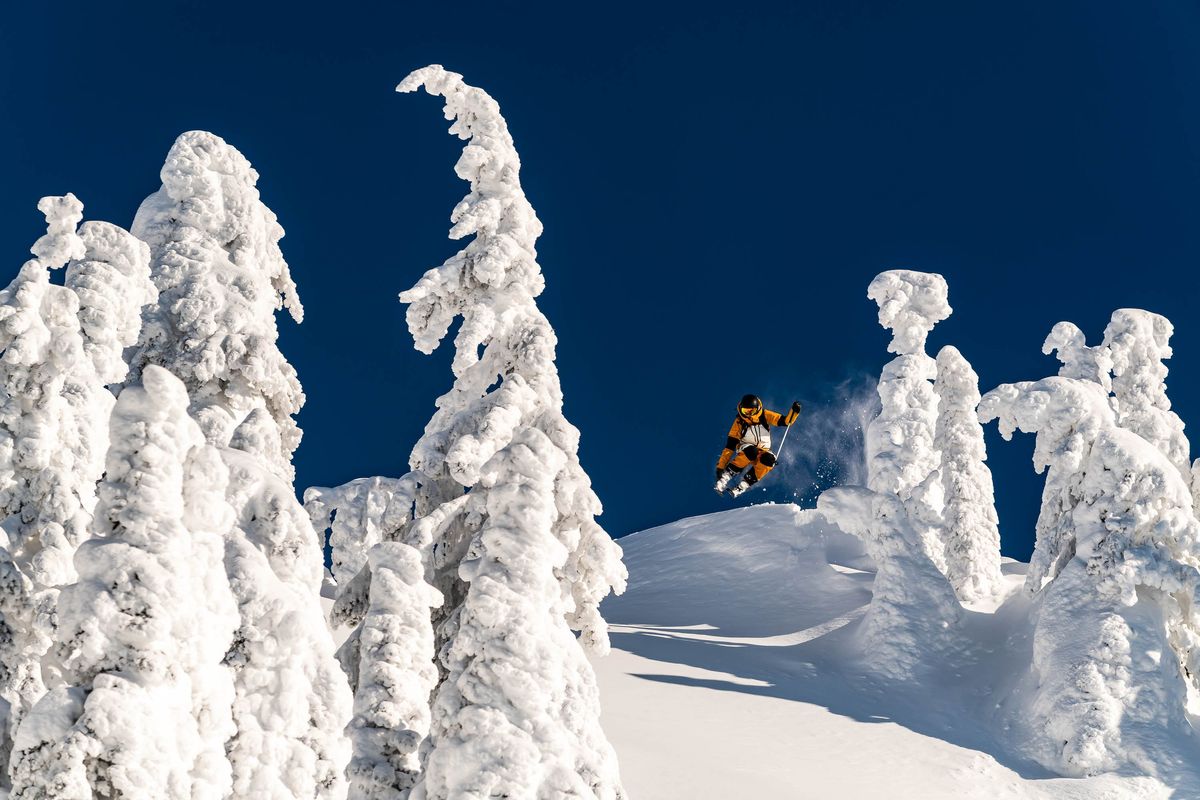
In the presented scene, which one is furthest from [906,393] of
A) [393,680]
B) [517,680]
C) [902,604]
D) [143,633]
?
[143,633]

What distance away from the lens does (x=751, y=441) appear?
24984 millimetres

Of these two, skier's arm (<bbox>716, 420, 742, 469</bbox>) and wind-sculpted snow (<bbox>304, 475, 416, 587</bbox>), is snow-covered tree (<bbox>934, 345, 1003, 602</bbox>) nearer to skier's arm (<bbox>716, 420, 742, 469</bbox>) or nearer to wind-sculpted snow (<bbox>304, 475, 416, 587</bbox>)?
skier's arm (<bbox>716, 420, 742, 469</bbox>)

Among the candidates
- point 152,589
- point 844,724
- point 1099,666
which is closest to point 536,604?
point 152,589

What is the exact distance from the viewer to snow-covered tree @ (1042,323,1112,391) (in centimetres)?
3538

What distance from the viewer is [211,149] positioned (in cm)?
1931

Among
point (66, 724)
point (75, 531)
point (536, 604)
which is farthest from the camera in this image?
point (75, 531)

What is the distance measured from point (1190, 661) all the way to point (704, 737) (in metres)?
10.4

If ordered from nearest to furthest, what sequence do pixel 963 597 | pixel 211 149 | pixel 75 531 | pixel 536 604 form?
pixel 536 604
pixel 75 531
pixel 211 149
pixel 963 597

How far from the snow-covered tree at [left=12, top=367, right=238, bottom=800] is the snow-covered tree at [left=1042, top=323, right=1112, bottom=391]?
96.8 ft

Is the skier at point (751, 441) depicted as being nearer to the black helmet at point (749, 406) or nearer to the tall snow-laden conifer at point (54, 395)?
the black helmet at point (749, 406)

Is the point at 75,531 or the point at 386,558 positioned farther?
the point at 75,531

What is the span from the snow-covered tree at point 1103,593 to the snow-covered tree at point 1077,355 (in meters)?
7.16

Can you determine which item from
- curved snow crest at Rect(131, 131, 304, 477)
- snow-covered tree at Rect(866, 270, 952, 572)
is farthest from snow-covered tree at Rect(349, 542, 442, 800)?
snow-covered tree at Rect(866, 270, 952, 572)

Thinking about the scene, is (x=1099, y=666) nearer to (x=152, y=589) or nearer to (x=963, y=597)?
(x=963, y=597)
